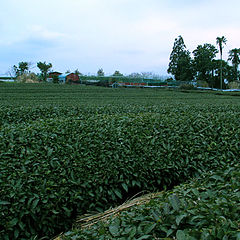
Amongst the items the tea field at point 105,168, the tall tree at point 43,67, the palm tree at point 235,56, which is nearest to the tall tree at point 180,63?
the palm tree at point 235,56

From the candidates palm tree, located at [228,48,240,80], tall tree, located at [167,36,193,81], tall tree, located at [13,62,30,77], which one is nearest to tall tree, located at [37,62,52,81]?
tall tree, located at [13,62,30,77]

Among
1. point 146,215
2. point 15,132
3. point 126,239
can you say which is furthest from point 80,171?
point 126,239

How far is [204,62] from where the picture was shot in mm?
46938

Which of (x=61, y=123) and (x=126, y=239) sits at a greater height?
(x=61, y=123)

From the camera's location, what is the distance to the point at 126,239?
1.40m

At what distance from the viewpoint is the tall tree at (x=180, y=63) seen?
4859 centimetres

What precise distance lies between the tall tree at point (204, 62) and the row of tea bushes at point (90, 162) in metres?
46.1

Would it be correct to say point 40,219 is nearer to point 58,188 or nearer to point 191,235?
point 58,188

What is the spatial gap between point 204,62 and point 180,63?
14.4 feet

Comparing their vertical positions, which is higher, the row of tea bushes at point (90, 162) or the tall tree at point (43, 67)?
the tall tree at point (43, 67)

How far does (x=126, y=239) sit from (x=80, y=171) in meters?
1.46

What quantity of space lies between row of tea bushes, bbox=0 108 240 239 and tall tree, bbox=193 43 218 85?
151ft

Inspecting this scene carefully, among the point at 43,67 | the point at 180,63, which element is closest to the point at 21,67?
the point at 43,67

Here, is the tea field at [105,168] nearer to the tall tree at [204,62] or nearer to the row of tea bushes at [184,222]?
the row of tea bushes at [184,222]
